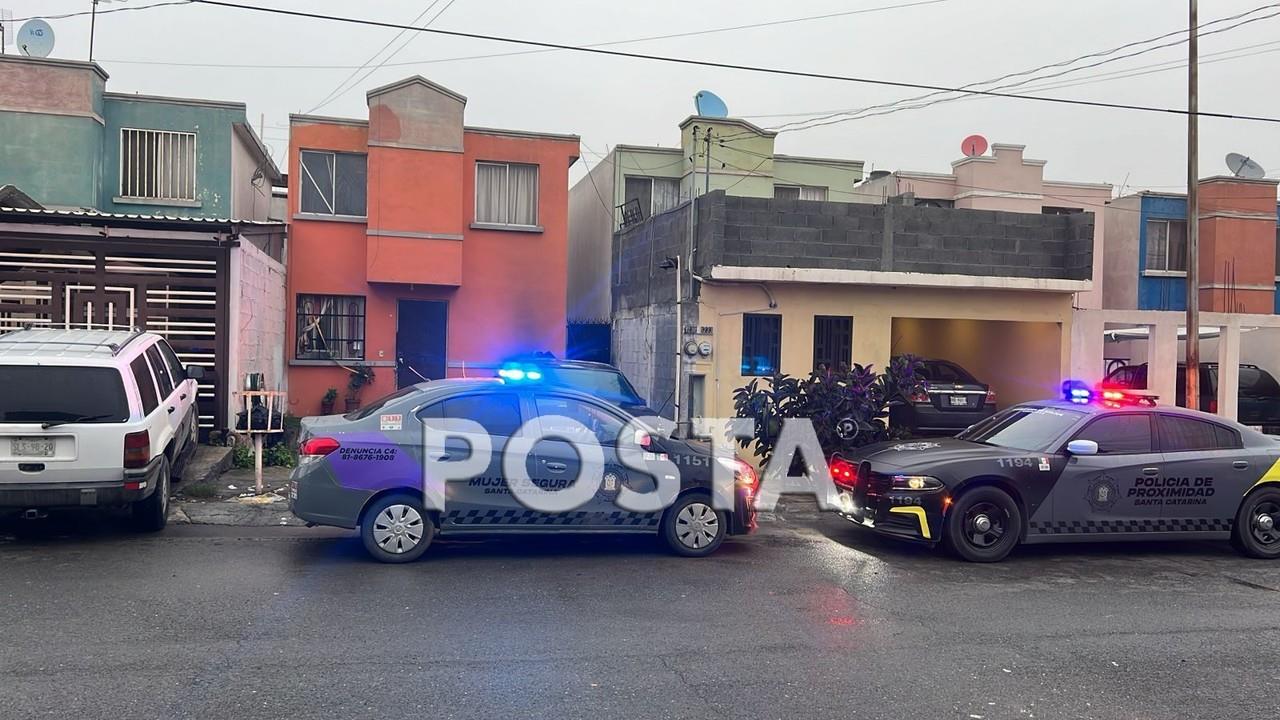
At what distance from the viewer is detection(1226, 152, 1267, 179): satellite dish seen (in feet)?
76.9

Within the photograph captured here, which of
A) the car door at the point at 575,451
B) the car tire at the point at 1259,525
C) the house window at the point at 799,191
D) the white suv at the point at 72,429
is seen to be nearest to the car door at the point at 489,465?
the car door at the point at 575,451

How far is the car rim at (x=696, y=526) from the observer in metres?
8.23

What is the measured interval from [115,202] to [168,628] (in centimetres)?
1357

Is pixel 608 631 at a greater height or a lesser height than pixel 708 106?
lesser

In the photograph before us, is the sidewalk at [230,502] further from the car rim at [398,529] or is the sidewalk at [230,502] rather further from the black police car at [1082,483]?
the black police car at [1082,483]

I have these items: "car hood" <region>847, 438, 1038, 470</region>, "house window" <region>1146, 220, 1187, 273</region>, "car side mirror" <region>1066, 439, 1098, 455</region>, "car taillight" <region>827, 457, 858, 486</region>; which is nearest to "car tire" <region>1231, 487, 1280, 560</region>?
"car side mirror" <region>1066, 439, 1098, 455</region>

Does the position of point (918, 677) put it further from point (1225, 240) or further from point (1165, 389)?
point (1225, 240)

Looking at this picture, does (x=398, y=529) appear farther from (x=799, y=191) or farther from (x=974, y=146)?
(x=974, y=146)

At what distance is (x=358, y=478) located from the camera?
7566 mm

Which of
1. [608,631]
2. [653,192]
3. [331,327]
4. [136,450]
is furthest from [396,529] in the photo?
[653,192]

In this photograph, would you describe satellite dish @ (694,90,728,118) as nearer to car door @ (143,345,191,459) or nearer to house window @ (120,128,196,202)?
house window @ (120,128,196,202)

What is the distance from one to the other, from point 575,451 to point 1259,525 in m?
6.52

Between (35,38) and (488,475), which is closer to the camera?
(488,475)

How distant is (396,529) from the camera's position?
766 cm
